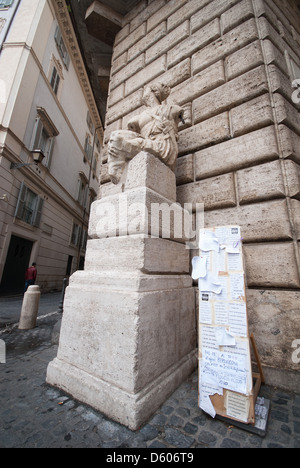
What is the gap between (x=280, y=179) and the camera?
7.18ft

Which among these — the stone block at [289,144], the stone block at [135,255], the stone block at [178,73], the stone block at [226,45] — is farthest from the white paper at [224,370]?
the stone block at [226,45]

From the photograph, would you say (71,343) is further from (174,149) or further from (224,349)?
(174,149)

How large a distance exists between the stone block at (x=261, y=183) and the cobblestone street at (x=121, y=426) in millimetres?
1870

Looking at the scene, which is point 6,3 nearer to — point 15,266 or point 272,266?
point 15,266

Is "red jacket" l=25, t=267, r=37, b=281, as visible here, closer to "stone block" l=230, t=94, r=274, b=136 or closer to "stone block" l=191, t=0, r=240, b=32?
"stone block" l=230, t=94, r=274, b=136

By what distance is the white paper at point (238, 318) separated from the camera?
4.76 ft

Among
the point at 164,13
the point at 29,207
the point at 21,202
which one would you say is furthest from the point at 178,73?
the point at 29,207

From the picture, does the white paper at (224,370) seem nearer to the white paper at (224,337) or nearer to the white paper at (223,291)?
the white paper at (224,337)

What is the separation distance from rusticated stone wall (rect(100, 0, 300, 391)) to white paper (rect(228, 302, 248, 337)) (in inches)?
30.8

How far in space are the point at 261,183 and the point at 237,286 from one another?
136 centimetres

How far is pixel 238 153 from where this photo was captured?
8.30 ft

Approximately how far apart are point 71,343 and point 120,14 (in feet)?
24.4

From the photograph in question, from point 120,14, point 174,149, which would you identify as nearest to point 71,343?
point 174,149

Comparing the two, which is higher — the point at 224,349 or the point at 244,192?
the point at 244,192
